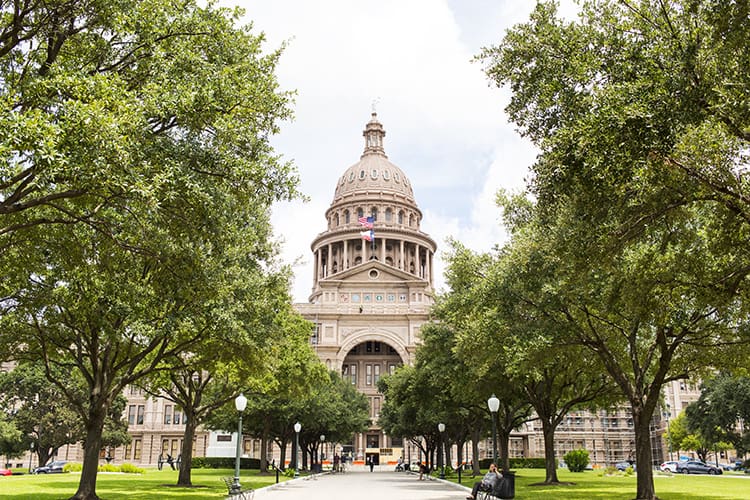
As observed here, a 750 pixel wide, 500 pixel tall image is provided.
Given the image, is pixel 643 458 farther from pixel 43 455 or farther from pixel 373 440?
pixel 373 440

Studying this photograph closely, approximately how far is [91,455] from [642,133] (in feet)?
63.4

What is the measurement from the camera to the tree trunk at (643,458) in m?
21.5

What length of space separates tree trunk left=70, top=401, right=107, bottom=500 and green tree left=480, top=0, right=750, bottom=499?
52.5 ft

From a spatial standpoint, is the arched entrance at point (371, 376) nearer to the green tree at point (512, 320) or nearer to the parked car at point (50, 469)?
the parked car at point (50, 469)

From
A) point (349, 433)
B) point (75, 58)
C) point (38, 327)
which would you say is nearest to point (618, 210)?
point (75, 58)

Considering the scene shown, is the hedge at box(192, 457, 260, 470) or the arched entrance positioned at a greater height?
the arched entrance

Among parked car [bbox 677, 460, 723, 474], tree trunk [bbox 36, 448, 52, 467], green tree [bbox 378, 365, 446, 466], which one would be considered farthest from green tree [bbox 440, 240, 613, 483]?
tree trunk [bbox 36, 448, 52, 467]

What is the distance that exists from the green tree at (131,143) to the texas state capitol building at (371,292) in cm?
7553

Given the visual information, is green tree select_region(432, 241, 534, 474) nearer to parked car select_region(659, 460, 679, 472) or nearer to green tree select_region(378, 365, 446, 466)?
green tree select_region(378, 365, 446, 466)

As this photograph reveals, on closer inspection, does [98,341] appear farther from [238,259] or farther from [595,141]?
[595,141]

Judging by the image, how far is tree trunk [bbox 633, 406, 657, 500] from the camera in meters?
21.5

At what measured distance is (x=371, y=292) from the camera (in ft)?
349

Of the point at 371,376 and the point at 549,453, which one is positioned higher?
the point at 371,376

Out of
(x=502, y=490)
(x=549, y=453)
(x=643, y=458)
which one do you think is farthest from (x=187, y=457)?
(x=643, y=458)
